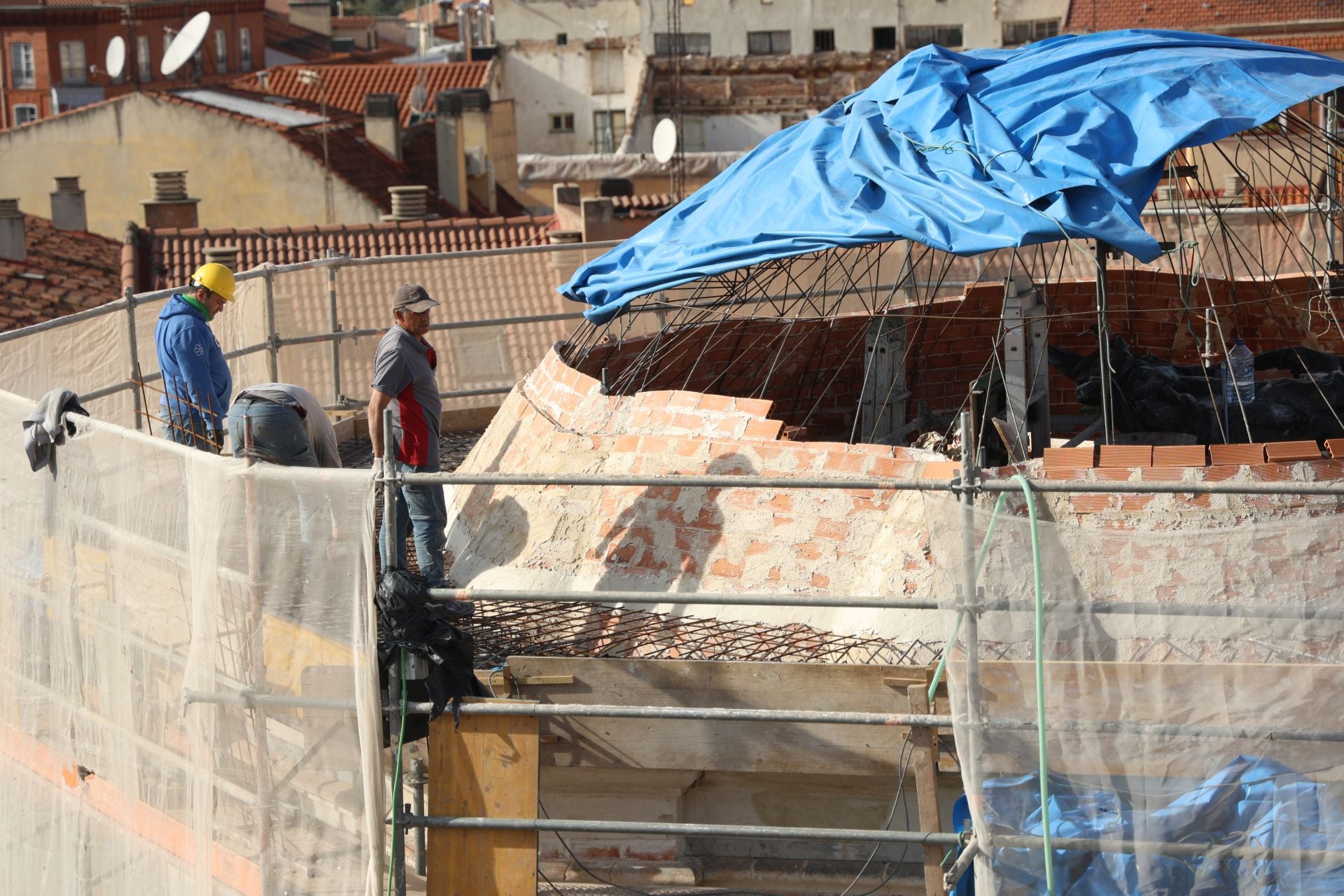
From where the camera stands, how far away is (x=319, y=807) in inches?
269

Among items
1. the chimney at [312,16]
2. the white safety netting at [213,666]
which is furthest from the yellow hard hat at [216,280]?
the chimney at [312,16]

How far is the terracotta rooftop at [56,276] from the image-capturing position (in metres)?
24.8

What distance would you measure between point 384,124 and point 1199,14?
2302 cm

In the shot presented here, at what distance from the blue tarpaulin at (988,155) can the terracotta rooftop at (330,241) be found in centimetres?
1571

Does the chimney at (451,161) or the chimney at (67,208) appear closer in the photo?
the chimney at (67,208)

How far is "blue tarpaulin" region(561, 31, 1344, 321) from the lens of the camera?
8578 millimetres

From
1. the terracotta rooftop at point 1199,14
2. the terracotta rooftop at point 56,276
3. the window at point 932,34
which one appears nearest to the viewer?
the terracotta rooftop at point 56,276

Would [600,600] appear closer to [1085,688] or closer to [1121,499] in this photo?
[1085,688]

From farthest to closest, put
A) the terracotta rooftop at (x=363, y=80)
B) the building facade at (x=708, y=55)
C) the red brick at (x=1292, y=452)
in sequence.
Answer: the building facade at (x=708, y=55)
the terracotta rooftop at (x=363, y=80)
the red brick at (x=1292, y=452)

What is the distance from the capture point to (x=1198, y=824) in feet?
20.6

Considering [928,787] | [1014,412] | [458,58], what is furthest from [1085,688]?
[458,58]

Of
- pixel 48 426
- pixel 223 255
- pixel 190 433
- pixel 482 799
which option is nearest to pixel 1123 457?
pixel 482 799

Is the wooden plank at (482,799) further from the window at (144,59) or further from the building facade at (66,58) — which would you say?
the window at (144,59)

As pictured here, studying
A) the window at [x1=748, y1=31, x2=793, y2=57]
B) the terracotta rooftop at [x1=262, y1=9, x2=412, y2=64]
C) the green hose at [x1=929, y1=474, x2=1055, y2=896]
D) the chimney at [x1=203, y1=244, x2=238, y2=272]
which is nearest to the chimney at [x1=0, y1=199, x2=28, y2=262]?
the chimney at [x1=203, y1=244, x2=238, y2=272]
